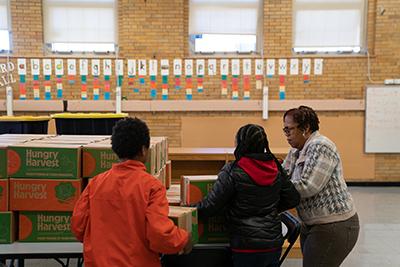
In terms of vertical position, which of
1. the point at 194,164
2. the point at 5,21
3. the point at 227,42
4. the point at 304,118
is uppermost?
the point at 5,21

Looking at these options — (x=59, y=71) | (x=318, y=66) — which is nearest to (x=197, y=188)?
(x=318, y=66)

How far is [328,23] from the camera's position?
7.09m

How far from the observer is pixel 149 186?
1426 millimetres

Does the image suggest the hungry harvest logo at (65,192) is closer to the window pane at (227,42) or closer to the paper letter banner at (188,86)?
the paper letter banner at (188,86)

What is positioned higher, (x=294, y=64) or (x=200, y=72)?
(x=294, y=64)

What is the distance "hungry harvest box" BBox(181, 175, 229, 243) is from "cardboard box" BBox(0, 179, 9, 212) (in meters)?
1.09

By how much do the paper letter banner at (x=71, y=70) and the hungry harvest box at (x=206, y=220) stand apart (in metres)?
6.07

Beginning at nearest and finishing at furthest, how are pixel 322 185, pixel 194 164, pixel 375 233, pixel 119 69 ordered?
1. pixel 322 185
2. pixel 375 233
3. pixel 194 164
4. pixel 119 69

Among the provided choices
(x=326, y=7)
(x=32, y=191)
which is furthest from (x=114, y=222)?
(x=326, y=7)

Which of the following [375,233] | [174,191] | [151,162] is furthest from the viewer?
[375,233]

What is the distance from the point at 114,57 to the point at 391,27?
6382mm

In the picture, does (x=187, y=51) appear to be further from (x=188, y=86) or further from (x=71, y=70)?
(x=71, y=70)

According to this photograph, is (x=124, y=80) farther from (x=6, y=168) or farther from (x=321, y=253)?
(x=321, y=253)

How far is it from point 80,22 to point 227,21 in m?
3.37
